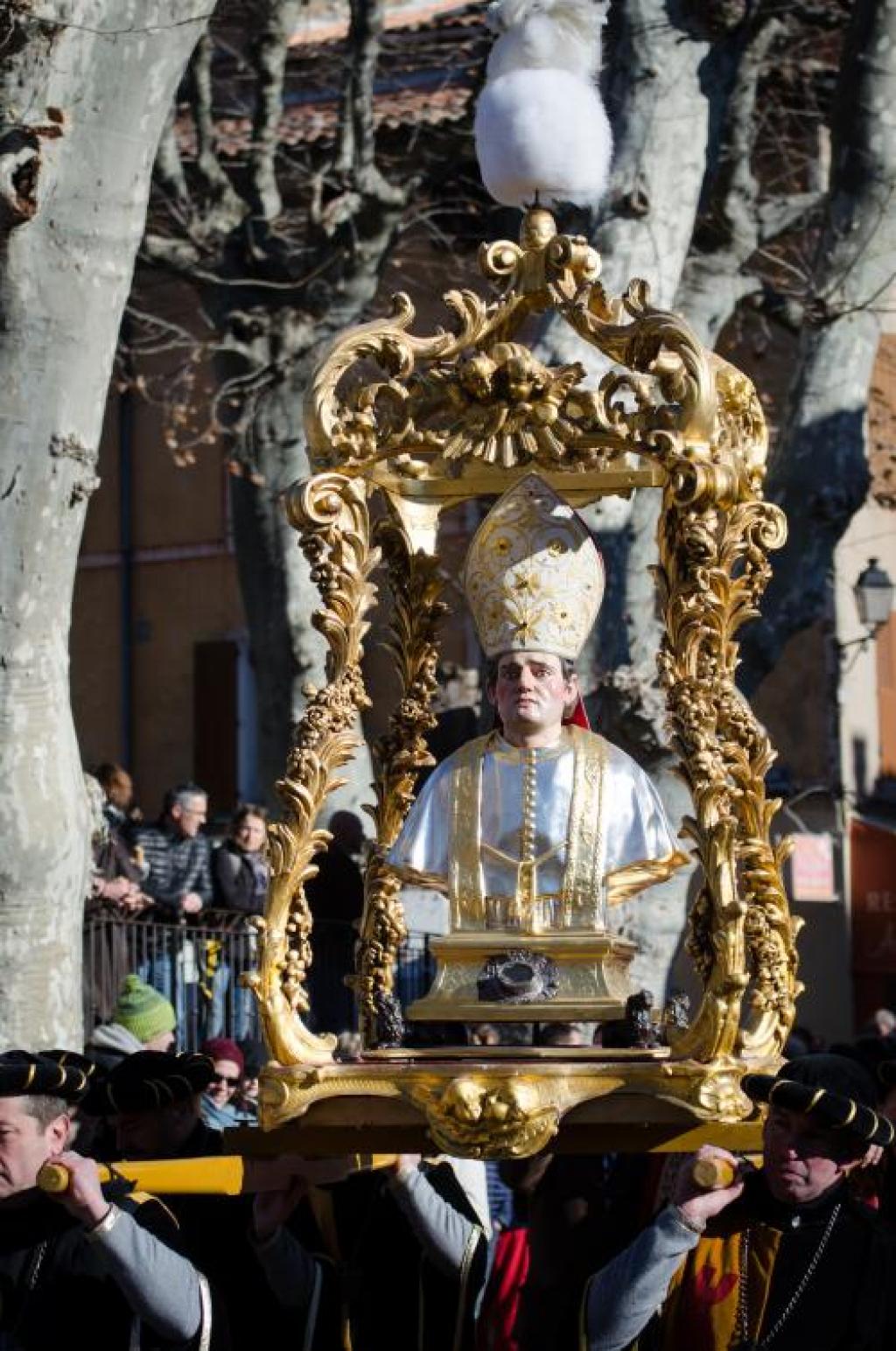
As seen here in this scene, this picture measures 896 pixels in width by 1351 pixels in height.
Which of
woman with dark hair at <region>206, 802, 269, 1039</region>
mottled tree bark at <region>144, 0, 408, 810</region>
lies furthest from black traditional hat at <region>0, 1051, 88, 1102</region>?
mottled tree bark at <region>144, 0, 408, 810</region>

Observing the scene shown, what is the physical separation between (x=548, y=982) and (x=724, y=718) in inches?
33.6

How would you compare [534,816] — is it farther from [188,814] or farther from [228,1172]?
[188,814]

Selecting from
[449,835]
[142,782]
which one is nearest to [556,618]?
[449,835]

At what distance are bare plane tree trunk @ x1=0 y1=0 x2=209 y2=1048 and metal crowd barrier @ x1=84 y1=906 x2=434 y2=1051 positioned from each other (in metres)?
3.74

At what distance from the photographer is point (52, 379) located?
9.79 meters

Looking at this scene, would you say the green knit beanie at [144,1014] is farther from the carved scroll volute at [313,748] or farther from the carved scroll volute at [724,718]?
the carved scroll volute at [724,718]

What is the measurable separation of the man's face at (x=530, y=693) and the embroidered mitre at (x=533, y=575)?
36 millimetres

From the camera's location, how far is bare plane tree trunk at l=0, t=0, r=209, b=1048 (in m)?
9.62

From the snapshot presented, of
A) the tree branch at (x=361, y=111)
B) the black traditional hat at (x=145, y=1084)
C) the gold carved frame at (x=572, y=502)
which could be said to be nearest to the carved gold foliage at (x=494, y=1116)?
the gold carved frame at (x=572, y=502)

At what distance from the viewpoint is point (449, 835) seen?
7367 mm

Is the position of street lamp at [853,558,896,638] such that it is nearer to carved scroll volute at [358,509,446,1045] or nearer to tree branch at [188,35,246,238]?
tree branch at [188,35,246,238]

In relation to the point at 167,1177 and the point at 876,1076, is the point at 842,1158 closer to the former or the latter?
the point at 876,1076

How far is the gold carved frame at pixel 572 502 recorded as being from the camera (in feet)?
23.2

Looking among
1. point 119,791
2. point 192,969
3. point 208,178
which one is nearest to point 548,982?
point 192,969
